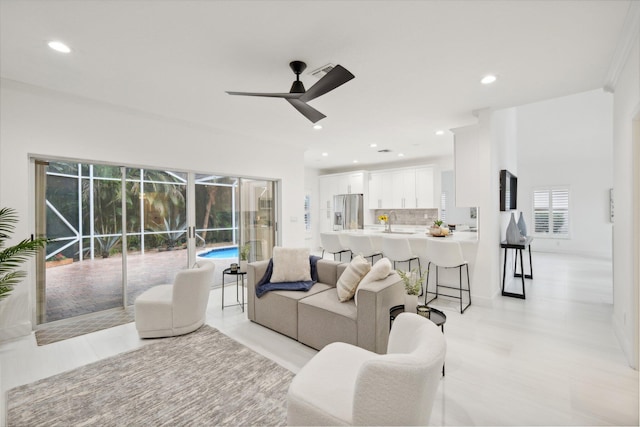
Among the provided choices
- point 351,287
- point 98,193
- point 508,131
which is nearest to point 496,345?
point 351,287

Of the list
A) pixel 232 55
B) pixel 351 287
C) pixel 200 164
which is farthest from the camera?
pixel 200 164

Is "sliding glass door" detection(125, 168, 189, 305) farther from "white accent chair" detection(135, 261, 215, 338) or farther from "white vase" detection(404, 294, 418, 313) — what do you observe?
"white vase" detection(404, 294, 418, 313)

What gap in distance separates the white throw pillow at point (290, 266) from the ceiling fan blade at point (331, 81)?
1.78 m

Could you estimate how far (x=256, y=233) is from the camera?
5574mm

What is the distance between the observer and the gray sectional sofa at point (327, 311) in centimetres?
234

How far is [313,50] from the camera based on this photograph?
8.02ft

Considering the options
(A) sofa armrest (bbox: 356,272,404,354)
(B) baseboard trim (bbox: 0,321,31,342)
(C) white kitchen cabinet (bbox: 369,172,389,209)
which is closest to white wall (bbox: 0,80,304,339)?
(B) baseboard trim (bbox: 0,321,31,342)

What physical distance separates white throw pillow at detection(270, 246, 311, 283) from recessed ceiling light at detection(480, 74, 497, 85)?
2.77 metres

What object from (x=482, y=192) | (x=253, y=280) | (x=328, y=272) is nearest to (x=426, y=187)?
(x=482, y=192)

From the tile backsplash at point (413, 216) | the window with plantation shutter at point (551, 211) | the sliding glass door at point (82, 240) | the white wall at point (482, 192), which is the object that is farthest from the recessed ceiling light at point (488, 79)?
the window with plantation shutter at point (551, 211)

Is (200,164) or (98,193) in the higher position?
(200,164)

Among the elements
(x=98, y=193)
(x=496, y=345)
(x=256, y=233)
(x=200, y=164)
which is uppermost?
(x=200, y=164)

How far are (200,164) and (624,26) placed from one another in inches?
193

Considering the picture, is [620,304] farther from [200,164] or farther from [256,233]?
[200,164]
